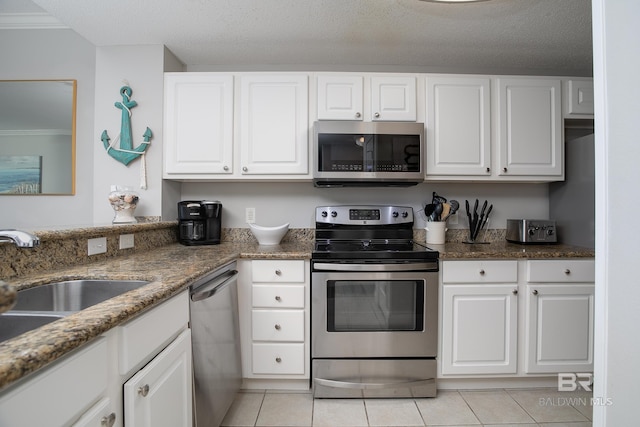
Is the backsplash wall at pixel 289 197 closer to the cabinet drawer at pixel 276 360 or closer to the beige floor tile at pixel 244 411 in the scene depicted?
the cabinet drawer at pixel 276 360

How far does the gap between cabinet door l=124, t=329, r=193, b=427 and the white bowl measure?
105 centimetres

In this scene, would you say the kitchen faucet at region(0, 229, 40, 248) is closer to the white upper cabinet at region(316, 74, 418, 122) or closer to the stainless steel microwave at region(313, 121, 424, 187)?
the stainless steel microwave at region(313, 121, 424, 187)

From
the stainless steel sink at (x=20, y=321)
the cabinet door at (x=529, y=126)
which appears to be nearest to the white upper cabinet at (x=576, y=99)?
the cabinet door at (x=529, y=126)

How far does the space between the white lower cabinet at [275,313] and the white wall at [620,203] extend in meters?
1.32

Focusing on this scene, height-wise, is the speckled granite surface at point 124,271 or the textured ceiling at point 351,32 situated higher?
the textured ceiling at point 351,32

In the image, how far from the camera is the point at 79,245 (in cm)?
137

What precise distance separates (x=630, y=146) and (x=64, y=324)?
4.77 ft

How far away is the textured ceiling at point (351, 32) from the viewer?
67.2 inches

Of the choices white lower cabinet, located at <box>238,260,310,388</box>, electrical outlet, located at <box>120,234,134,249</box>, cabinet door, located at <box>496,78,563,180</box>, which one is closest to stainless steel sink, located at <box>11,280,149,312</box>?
electrical outlet, located at <box>120,234,134,249</box>

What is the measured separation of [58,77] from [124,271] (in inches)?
78.1

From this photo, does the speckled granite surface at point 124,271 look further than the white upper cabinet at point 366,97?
No

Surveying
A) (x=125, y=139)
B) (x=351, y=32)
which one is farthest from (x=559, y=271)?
(x=125, y=139)

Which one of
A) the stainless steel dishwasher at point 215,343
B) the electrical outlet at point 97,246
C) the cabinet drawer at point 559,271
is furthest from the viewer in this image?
the cabinet drawer at point 559,271

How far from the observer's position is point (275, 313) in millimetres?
1778
